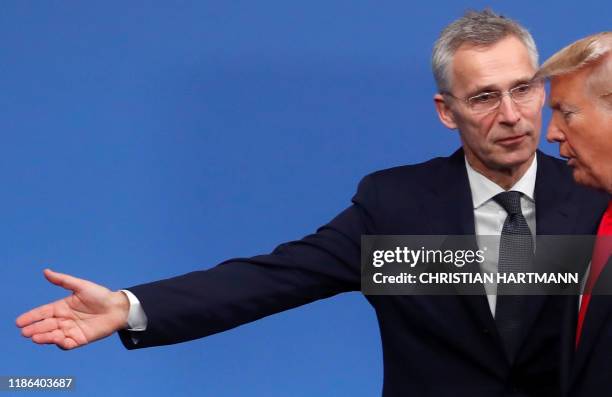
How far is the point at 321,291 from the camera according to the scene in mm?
1947

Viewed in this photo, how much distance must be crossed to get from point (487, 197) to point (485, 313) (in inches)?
8.4

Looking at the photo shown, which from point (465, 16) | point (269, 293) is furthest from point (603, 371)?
point (465, 16)

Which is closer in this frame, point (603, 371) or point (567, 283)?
point (603, 371)

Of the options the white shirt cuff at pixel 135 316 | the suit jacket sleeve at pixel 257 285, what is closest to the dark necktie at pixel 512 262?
the suit jacket sleeve at pixel 257 285

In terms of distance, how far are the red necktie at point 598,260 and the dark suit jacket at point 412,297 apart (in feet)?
0.63

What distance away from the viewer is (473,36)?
1.97 m

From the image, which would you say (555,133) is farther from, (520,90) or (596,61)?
(520,90)

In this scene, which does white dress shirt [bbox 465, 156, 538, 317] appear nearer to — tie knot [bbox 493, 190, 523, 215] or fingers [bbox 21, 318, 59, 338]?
tie knot [bbox 493, 190, 523, 215]

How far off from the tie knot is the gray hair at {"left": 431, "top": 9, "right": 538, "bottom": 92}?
9.0 inches

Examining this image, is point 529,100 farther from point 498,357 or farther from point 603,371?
point 603,371

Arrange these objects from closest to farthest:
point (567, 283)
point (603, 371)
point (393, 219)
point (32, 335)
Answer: point (603, 371), point (32, 335), point (567, 283), point (393, 219)

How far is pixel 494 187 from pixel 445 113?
0.22m

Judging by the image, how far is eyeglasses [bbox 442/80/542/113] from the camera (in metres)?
1.89

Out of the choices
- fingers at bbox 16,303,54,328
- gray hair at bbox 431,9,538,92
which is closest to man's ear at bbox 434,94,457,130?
gray hair at bbox 431,9,538,92
